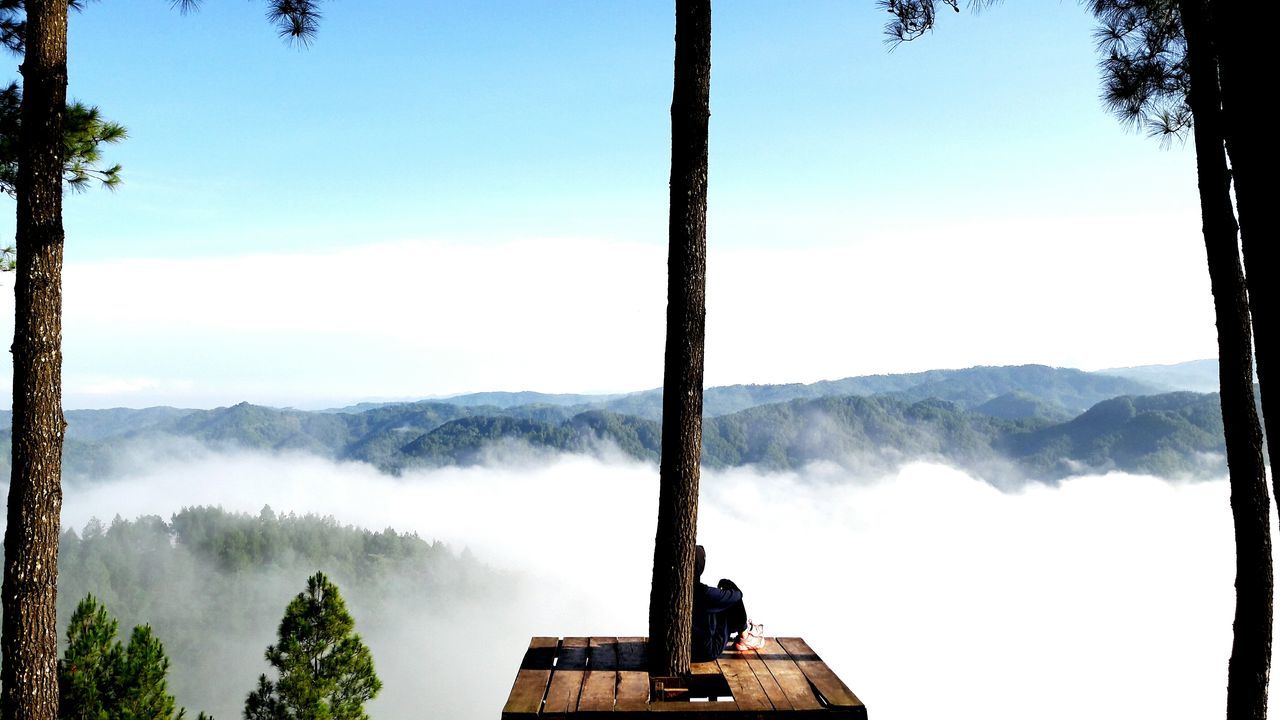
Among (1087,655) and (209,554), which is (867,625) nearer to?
(1087,655)

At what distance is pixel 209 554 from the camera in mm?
72062

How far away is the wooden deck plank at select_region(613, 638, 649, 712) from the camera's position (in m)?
3.72

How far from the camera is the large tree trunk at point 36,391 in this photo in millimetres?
4914

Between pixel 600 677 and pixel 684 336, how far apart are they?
1.70m

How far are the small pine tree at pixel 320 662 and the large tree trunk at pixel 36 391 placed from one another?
1322 cm

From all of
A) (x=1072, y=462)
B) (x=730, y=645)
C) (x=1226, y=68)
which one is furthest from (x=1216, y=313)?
(x=1072, y=462)

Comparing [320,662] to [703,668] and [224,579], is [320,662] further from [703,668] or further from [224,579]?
[224,579]

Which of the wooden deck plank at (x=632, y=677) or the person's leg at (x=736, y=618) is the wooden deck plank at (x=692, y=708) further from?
the person's leg at (x=736, y=618)

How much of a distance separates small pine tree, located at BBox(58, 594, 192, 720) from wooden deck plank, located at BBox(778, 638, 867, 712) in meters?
10.5

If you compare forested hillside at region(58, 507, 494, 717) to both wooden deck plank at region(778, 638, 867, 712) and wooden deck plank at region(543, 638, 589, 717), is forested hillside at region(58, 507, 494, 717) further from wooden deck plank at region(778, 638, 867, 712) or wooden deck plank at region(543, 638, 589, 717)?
wooden deck plank at region(778, 638, 867, 712)

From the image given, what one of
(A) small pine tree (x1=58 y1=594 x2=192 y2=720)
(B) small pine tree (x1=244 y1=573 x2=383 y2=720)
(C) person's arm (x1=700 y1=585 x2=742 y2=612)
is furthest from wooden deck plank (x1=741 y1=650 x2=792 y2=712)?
(B) small pine tree (x1=244 y1=573 x2=383 y2=720)

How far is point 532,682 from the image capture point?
4.00 meters

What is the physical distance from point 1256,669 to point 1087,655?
559ft

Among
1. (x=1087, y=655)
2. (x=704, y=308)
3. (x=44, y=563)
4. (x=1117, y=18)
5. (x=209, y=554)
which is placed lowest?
(x=1087, y=655)
